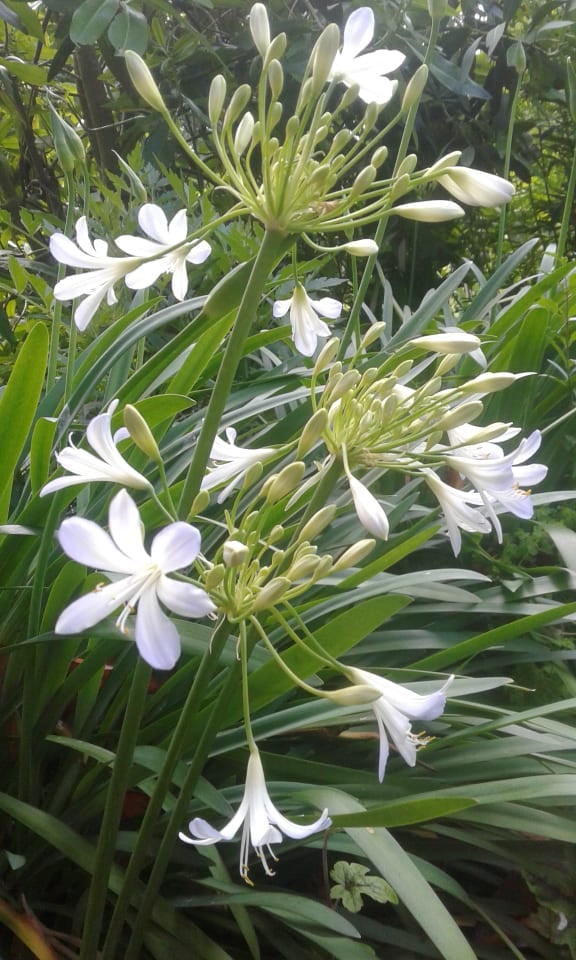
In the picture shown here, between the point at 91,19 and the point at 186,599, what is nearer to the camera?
the point at 186,599

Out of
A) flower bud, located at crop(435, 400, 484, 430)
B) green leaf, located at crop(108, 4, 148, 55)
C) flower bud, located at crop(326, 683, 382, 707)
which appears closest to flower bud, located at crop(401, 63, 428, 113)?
flower bud, located at crop(435, 400, 484, 430)

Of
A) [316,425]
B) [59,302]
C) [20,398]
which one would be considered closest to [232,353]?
[316,425]

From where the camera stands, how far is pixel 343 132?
1.78 feet

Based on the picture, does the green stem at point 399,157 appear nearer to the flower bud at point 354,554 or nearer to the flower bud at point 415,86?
the flower bud at point 415,86

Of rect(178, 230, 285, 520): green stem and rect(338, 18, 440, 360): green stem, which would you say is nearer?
rect(178, 230, 285, 520): green stem

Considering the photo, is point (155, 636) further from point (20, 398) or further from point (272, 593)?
point (20, 398)

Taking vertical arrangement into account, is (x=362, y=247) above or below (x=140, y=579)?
above

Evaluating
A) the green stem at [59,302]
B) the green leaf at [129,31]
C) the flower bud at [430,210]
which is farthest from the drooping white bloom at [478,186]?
the green leaf at [129,31]

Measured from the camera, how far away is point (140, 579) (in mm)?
468

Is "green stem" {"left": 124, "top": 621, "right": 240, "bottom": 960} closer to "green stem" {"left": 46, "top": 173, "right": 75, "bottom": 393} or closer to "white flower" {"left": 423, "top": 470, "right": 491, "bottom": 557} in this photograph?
"white flower" {"left": 423, "top": 470, "right": 491, "bottom": 557}

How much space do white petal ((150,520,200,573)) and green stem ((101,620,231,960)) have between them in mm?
111

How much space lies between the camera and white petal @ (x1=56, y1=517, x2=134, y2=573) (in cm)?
43

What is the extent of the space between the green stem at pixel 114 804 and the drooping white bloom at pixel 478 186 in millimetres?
447

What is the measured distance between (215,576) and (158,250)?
0.30 m
